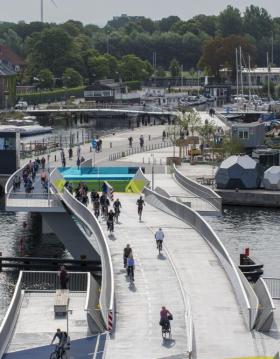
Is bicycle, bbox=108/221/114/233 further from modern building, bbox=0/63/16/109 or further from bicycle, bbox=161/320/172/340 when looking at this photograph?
modern building, bbox=0/63/16/109

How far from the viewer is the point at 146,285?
40531mm

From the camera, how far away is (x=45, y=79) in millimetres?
176750

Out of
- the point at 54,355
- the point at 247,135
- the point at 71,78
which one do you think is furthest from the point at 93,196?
the point at 71,78

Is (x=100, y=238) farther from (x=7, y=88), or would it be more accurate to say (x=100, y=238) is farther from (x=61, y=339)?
(x=7, y=88)

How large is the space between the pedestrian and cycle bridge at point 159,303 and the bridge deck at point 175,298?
0.02m

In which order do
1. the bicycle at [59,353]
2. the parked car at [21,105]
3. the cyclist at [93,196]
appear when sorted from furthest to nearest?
the parked car at [21,105], the cyclist at [93,196], the bicycle at [59,353]

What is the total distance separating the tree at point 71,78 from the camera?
587 ft

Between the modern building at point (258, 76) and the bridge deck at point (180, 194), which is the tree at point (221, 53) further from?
the bridge deck at point (180, 194)

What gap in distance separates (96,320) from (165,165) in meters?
46.0

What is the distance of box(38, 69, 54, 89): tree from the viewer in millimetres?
176750

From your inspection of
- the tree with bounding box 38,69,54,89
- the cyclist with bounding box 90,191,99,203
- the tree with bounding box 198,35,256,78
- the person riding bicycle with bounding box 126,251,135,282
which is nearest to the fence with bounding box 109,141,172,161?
the cyclist with bounding box 90,191,99,203

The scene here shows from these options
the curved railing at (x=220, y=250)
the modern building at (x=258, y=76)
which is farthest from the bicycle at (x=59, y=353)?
the modern building at (x=258, y=76)

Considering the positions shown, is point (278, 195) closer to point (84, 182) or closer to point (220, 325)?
point (84, 182)

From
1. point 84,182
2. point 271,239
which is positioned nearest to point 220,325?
point 271,239
